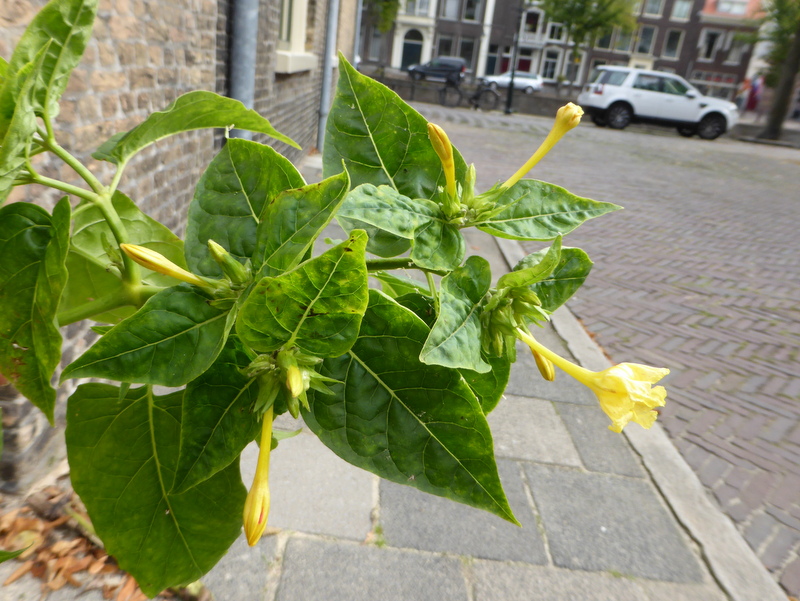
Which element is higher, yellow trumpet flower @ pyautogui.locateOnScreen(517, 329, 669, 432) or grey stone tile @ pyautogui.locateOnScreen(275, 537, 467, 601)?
yellow trumpet flower @ pyautogui.locateOnScreen(517, 329, 669, 432)

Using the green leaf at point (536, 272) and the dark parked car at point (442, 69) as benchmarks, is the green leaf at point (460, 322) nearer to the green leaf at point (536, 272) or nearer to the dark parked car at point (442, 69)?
the green leaf at point (536, 272)

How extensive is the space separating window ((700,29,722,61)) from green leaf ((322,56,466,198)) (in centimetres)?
4800

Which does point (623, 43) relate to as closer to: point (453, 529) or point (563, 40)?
point (563, 40)

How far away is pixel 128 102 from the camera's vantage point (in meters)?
2.71

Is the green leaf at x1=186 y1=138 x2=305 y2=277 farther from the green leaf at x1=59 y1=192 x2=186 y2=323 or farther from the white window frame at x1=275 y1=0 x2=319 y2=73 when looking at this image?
the white window frame at x1=275 y1=0 x2=319 y2=73

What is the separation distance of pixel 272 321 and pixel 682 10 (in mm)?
48319

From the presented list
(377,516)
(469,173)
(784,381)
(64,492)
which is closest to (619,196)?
(784,381)

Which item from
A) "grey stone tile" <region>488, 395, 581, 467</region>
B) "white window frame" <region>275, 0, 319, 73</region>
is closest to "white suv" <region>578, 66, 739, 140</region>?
"white window frame" <region>275, 0, 319, 73</region>

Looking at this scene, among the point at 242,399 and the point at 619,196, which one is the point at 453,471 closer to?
the point at 242,399

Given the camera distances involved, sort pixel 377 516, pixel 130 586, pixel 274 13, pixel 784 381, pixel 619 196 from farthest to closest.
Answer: pixel 619 196
pixel 274 13
pixel 784 381
pixel 377 516
pixel 130 586

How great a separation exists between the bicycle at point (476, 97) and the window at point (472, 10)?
21.0 m

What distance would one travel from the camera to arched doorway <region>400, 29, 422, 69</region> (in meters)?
40.8

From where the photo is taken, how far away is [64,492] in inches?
89.3

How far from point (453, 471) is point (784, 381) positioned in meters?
4.62
